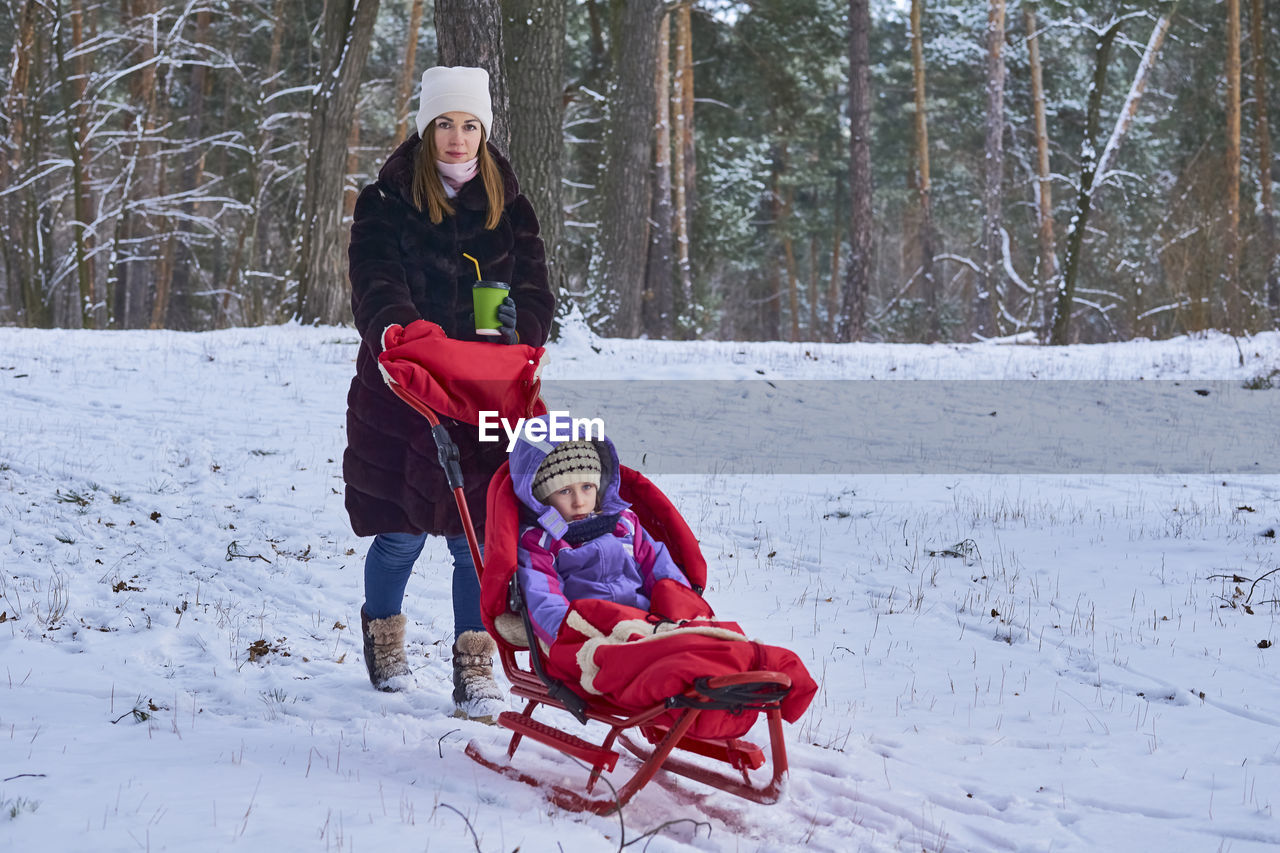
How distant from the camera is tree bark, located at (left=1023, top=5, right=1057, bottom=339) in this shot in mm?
21953

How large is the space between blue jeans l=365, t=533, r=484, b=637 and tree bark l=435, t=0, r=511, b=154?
643 centimetres

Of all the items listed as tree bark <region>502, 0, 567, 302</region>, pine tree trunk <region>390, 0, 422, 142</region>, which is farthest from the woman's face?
pine tree trunk <region>390, 0, 422, 142</region>

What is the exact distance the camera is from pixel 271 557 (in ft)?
22.4

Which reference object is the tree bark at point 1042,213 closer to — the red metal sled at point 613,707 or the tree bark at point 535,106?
the tree bark at point 535,106

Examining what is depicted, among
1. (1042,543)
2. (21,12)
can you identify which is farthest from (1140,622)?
(21,12)

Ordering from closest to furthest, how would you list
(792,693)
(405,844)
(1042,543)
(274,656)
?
(405,844), (792,693), (274,656), (1042,543)

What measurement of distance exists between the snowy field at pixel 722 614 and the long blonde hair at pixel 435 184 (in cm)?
198

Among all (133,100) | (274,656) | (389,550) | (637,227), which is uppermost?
(133,100)

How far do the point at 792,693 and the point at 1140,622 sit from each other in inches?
124

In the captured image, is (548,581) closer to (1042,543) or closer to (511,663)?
(511,663)

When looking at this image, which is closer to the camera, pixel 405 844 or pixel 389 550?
pixel 405 844

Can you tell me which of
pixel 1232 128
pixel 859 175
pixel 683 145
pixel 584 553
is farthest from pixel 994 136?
pixel 584 553

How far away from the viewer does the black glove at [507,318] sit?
4246mm

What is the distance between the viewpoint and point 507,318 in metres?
4.26
